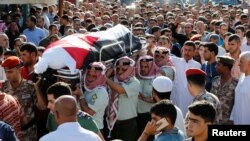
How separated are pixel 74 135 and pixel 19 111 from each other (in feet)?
5.25

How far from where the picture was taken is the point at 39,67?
620 centimetres

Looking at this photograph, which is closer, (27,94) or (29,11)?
(27,94)

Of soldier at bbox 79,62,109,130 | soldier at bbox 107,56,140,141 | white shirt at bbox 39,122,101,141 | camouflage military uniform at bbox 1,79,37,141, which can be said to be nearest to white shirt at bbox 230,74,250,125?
soldier at bbox 107,56,140,141

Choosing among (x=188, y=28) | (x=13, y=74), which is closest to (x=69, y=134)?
(x=13, y=74)

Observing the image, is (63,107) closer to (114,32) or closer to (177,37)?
(114,32)

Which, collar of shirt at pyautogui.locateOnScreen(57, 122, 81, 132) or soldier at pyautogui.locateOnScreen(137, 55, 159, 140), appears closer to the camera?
collar of shirt at pyautogui.locateOnScreen(57, 122, 81, 132)

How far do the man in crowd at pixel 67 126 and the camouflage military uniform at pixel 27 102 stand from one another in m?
1.68

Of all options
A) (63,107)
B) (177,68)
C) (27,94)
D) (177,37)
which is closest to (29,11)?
(177,37)

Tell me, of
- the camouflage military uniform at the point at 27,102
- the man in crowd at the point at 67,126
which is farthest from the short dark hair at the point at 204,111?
the camouflage military uniform at the point at 27,102

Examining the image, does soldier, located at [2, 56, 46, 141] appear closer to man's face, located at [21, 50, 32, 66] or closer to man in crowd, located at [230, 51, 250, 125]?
man's face, located at [21, 50, 32, 66]

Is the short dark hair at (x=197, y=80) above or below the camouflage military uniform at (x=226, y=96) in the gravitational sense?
above

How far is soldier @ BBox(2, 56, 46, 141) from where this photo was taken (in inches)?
244

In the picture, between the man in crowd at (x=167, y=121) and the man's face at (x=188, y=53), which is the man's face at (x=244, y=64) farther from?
the man in crowd at (x=167, y=121)

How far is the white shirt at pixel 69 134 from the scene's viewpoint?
174 inches
